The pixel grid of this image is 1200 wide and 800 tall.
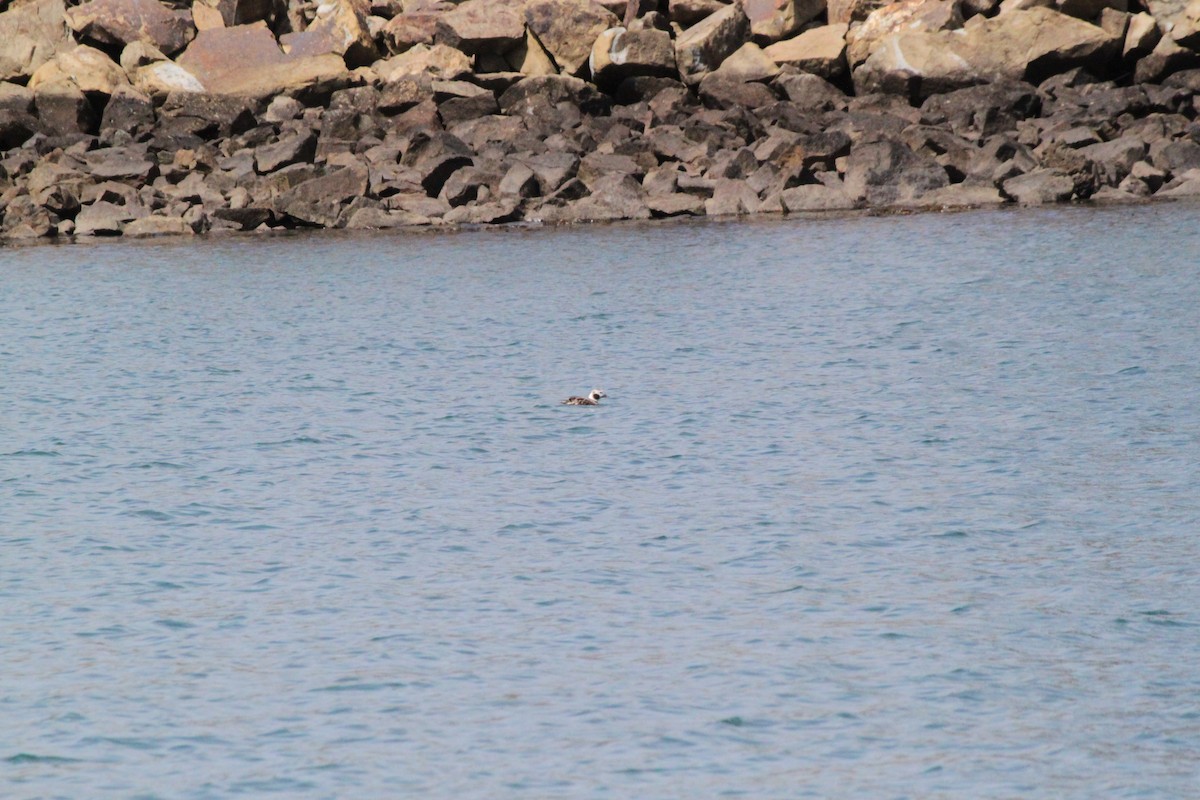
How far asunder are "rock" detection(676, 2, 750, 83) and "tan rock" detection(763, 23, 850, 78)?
1.24 metres

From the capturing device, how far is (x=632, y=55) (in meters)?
50.1

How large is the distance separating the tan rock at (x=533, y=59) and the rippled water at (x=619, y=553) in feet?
79.2

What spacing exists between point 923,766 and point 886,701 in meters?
1.03

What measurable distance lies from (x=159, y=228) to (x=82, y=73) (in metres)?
10.5

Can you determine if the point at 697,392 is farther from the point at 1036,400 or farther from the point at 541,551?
the point at 541,551

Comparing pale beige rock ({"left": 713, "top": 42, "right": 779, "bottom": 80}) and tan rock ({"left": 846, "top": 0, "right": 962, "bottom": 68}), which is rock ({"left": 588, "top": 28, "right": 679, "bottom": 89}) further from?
tan rock ({"left": 846, "top": 0, "right": 962, "bottom": 68})

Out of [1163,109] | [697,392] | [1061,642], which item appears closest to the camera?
[1061,642]

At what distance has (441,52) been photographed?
2023 inches

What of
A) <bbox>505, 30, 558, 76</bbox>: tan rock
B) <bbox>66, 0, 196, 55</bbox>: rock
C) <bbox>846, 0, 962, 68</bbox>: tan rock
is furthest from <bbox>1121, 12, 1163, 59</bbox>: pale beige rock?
<bbox>66, 0, 196, 55</bbox>: rock

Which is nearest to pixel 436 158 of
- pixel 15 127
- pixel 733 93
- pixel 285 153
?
pixel 285 153

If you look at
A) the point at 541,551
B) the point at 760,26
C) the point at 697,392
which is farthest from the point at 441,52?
the point at 541,551

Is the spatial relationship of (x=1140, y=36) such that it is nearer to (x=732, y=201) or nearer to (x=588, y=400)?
(x=732, y=201)

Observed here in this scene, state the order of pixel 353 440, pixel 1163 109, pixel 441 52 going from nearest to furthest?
pixel 353 440 → pixel 1163 109 → pixel 441 52

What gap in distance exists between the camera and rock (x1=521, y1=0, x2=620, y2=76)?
5112cm
